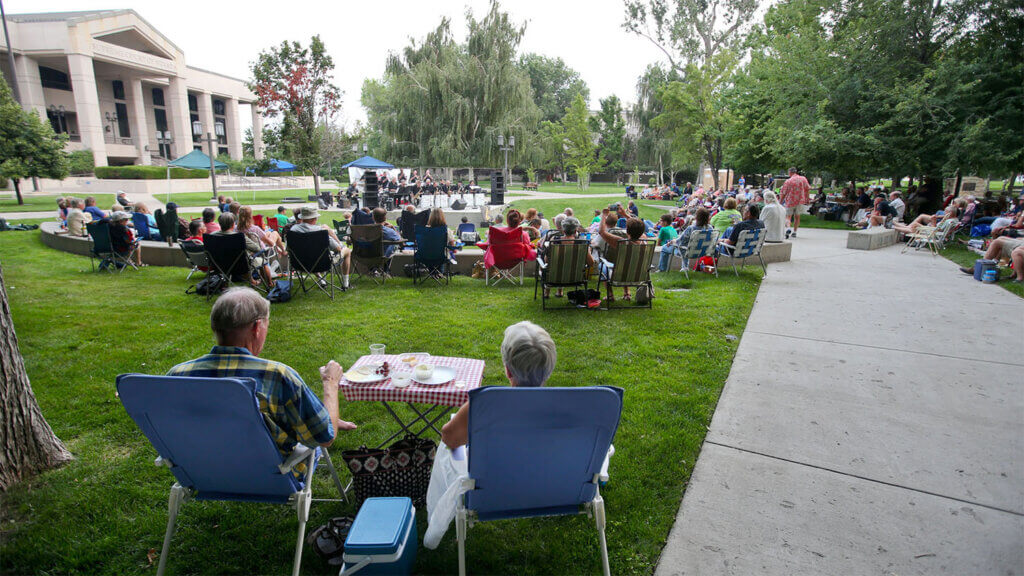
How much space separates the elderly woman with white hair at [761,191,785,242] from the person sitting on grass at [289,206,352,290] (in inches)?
290

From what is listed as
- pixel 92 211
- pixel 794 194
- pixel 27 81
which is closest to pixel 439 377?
pixel 92 211

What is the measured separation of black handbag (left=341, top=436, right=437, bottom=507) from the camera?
96.1 inches

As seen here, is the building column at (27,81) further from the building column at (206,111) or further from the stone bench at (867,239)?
the stone bench at (867,239)

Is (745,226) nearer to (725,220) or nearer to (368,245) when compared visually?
(725,220)


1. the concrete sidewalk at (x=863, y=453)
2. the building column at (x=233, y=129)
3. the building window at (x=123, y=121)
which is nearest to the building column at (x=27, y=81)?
the building window at (x=123, y=121)

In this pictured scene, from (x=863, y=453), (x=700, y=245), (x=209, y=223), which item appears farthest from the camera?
(x=700, y=245)

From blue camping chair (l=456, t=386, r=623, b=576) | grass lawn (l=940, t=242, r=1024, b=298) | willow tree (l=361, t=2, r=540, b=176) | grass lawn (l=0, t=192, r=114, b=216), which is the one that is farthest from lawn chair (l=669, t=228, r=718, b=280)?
grass lawn (l=0, t=192, r=114, b=216)

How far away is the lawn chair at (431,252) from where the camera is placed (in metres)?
7.24

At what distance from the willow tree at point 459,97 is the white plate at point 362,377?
24.1m

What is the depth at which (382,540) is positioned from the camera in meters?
1.98

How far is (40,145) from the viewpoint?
62.5 ft

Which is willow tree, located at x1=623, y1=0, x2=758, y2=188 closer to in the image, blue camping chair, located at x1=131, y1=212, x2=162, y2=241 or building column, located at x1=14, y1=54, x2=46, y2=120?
blue camping chair, located at x1=131, y1=212, x2=162, y2=241

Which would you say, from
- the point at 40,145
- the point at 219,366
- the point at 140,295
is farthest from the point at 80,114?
the point at 219,366

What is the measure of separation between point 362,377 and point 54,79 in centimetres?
4946
